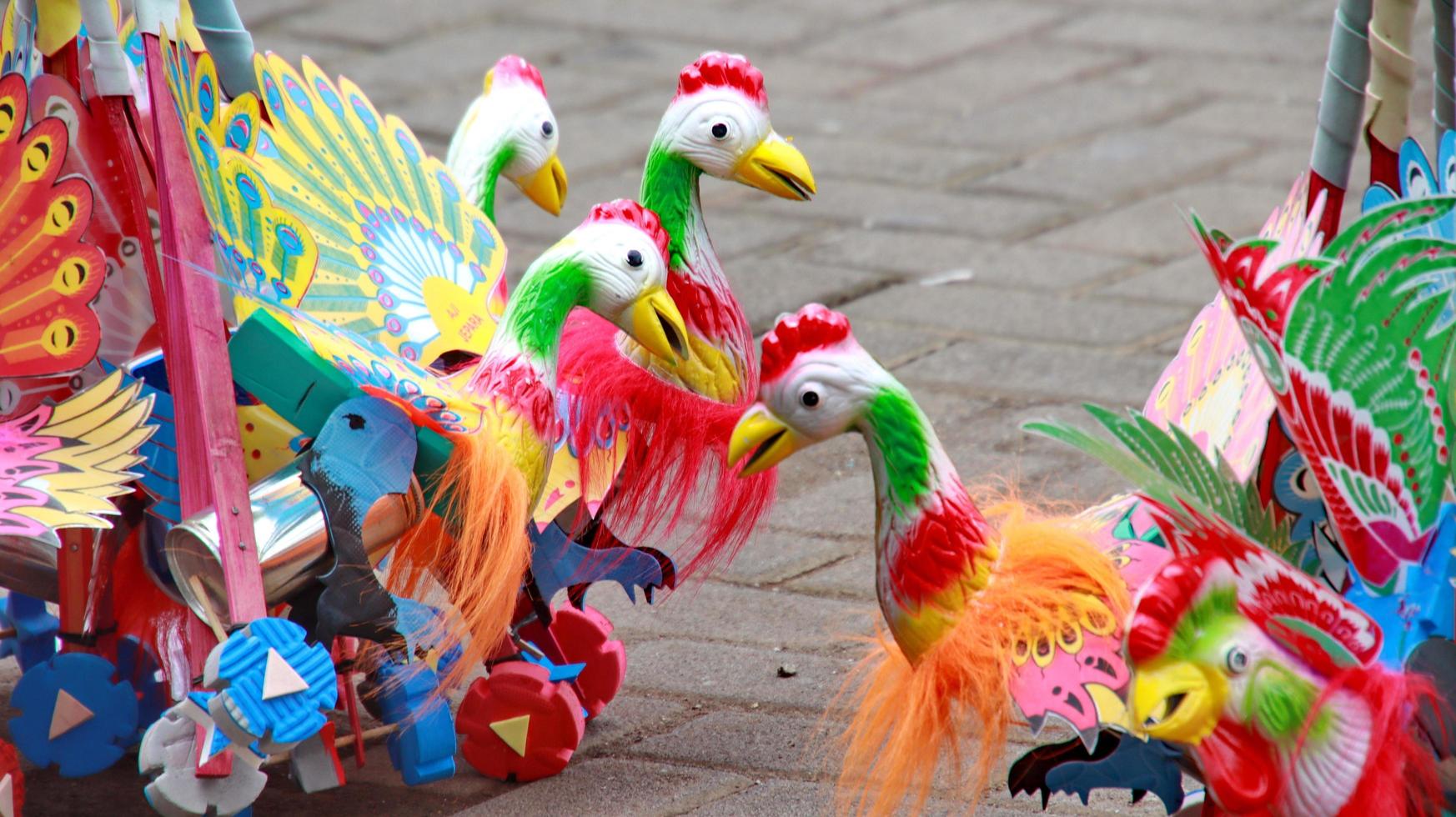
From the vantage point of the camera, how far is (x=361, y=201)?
1.83 meters

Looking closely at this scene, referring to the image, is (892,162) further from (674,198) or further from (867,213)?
(674,198)

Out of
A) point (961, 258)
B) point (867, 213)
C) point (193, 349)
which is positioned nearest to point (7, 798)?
point (193, 349)

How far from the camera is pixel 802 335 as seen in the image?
1411 mm

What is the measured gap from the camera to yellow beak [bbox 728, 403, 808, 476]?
143cm

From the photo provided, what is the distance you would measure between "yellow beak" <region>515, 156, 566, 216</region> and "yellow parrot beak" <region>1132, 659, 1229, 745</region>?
3.32 feet

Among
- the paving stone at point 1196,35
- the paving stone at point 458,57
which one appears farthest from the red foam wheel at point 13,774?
the paving stone at point 1196,35

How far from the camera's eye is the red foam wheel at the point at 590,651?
6.30ft

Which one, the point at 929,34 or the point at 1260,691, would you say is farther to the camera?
the point at 929,34

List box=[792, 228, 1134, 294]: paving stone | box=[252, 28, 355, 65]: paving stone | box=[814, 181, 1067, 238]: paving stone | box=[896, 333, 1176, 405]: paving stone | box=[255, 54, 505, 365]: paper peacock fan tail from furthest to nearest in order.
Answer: box=[252, 28, 355, 65]: paving stone
box=[814, 181, 1067, 238]: paving stone
box=[792, 228, 1134, 294]: paving stone
box=[896, 333, 1176, 405]: paving stone
box=[255, 54, 505, 365]: paper peacock fan tail

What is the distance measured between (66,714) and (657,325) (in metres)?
0.67

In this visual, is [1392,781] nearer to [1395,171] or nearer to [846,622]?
[1395,171]

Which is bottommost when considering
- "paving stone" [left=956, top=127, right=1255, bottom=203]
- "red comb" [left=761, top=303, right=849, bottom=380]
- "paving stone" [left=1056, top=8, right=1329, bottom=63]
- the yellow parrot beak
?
"paving stone" [left=956, top=127, right=1255, bottom=203]

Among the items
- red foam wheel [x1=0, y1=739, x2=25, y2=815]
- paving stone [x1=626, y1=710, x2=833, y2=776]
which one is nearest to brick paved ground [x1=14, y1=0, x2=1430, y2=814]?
paving stone [x1=626, y1=710, x2=833, y2=776]

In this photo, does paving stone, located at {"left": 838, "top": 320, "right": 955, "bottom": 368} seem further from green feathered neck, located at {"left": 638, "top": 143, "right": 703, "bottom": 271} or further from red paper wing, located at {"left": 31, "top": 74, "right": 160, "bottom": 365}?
red paper wing, located at {"left": 31, "top": 74, "right": 160, "bottom": 365}
